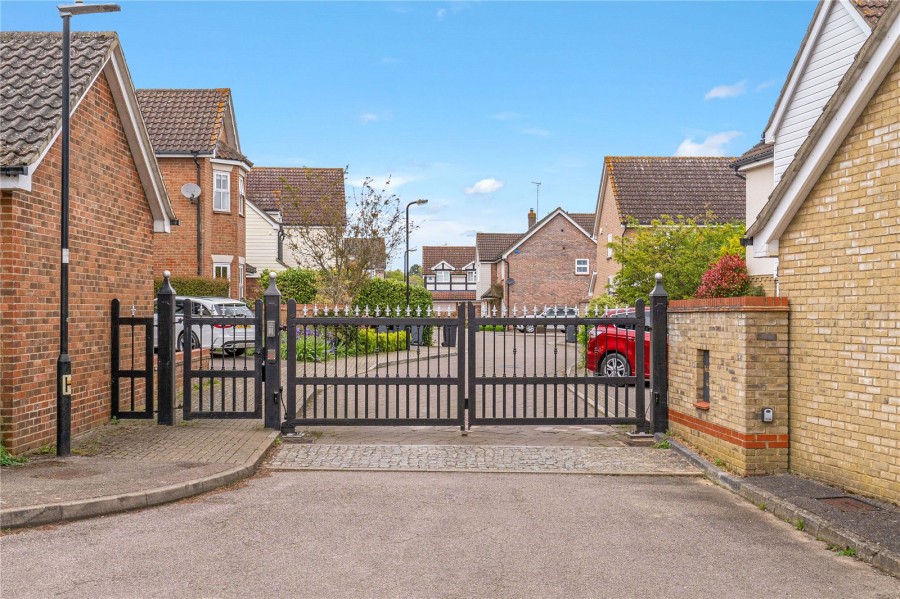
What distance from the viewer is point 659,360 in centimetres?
1072

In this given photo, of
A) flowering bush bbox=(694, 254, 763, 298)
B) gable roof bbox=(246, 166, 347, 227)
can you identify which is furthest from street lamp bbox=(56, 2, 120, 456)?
gable roof bbox=(246, 166, 347, 227)

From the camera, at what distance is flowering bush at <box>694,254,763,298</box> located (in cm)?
1644

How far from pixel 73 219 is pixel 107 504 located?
4.60m

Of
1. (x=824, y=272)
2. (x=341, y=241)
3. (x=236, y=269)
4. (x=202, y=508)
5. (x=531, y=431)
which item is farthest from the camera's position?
(x=236, y=269)

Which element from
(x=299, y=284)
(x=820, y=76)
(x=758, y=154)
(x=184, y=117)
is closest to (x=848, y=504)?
(x=820, y=76)

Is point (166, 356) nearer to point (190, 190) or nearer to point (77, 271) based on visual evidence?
point (77, 271)

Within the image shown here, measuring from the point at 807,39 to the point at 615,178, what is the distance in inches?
865

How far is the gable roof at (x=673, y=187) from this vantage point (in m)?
36.3

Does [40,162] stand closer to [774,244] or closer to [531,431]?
[531,431]

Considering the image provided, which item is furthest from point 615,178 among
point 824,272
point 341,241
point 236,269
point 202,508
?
point 202,508

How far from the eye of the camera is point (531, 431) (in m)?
11.8

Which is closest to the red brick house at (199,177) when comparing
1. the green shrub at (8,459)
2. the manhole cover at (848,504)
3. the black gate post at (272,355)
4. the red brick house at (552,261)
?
the black gate post at (272,355)

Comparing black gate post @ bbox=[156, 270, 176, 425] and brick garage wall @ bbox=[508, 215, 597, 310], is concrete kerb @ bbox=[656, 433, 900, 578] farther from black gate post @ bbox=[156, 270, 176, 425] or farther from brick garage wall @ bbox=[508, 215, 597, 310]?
brick garage wall @ bbox=[508, 215, 597, 310]

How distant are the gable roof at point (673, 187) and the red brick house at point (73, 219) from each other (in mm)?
26674
